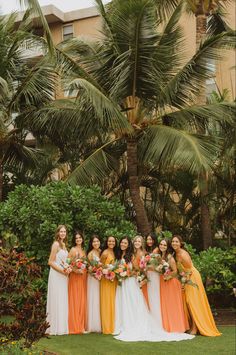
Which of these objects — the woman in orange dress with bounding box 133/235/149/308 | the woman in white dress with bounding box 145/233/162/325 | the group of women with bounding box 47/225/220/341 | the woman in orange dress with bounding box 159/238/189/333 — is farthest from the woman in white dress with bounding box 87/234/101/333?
the woman in orange dress with bounding box 159/238/189/333

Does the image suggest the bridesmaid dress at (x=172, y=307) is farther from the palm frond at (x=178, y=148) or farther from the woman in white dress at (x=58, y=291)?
the palm frond at (x=178, y=148)

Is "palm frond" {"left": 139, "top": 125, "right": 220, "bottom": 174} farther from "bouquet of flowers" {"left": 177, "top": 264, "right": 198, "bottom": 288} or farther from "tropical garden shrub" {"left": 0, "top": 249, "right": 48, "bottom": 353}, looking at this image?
"tropical garden shrub" {"left": 0, "top": 249, "right": 48, "bottom": 353}

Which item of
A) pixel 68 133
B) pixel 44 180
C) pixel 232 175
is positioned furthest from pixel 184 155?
pixel 44 180

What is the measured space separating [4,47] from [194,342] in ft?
30.5

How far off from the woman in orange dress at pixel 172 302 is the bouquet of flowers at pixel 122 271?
2.23ft

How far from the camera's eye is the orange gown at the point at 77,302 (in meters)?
9.91

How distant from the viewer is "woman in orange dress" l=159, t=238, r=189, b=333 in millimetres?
9734

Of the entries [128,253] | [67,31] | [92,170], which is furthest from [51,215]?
[67,31]

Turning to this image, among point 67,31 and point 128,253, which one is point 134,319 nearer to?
point 128,253

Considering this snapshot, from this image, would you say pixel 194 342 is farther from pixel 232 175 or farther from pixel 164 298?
pixel 232 175

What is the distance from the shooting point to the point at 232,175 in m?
13.9

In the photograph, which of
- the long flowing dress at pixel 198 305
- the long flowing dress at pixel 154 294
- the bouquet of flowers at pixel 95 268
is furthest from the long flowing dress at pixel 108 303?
the long flowing dress at pixel 198 305

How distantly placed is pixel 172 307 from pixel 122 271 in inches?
47.4

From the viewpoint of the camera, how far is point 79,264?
32.1 feet
